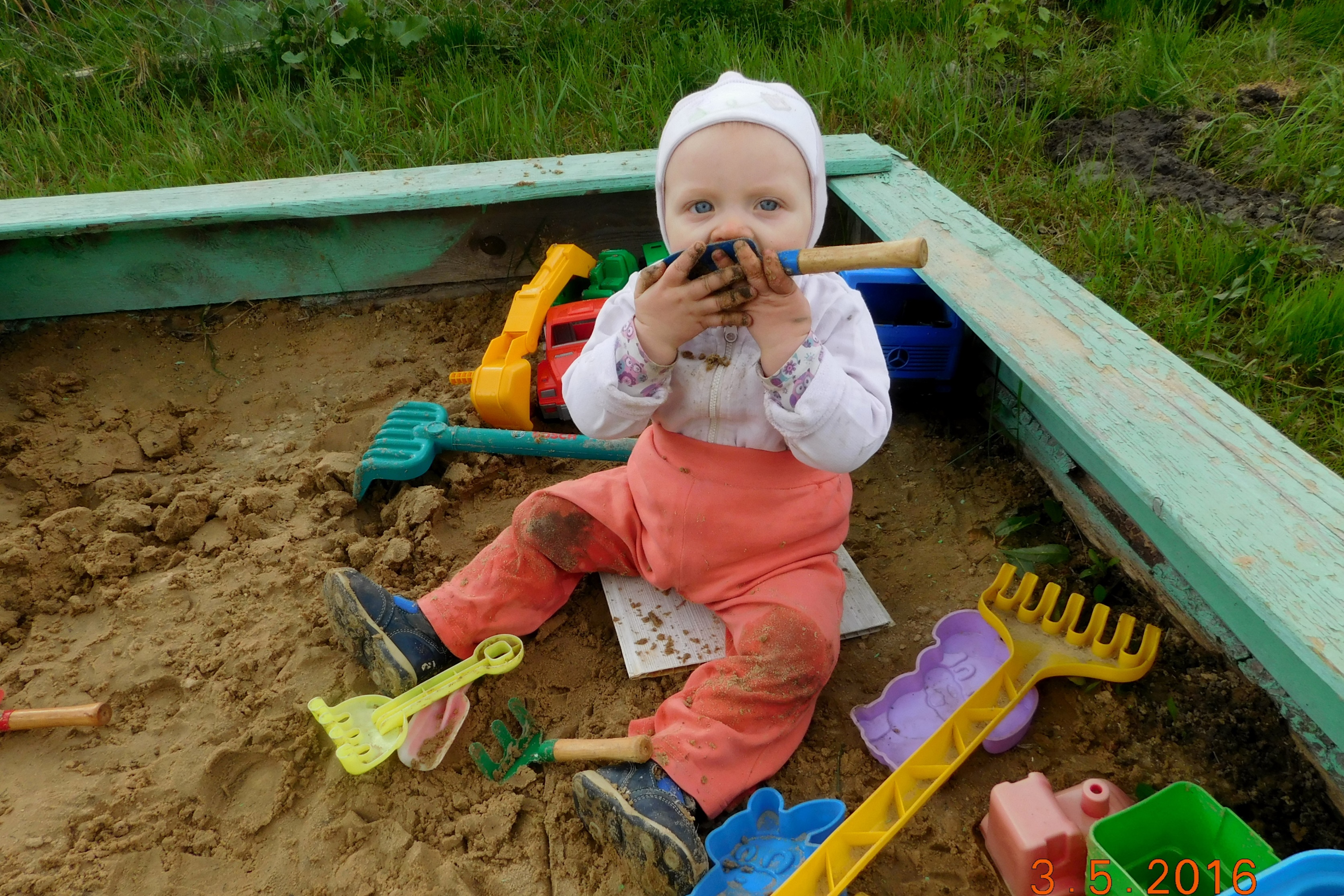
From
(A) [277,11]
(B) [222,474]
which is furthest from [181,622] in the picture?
(A) [277,11]

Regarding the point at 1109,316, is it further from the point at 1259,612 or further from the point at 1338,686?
the point at 1338,686

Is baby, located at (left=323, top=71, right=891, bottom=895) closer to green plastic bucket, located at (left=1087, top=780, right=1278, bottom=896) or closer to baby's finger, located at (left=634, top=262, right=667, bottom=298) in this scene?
baby's finger, located at (left=634, top=262, right=667, bottom=298)

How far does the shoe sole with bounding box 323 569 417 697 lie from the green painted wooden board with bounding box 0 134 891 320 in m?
1.11

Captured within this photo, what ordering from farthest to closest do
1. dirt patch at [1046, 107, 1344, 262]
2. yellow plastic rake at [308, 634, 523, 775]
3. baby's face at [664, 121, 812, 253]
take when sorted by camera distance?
dirt patch at [1046, 107, 1344, 262]
yellow plastic rake at [308, 634, 523, 775]
baby's face at [664, 121, 812, 253]

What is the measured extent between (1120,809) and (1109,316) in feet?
2.57

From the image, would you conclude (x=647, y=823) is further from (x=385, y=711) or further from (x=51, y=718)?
(x=51, y=718)

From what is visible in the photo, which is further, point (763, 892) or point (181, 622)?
point (181, 622)

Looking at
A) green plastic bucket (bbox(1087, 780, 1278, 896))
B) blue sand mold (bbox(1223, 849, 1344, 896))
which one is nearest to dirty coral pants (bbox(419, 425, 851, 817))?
green plastic bucket (bbox(1087, 780, 1278, 896))

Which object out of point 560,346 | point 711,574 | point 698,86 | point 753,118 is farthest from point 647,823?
point 698,86

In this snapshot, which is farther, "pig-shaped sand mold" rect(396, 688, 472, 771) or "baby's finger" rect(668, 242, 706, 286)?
"pig-shaped sand mold" rect(396, 688, 472, 771)

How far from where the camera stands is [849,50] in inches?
116

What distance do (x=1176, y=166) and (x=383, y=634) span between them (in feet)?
7.81

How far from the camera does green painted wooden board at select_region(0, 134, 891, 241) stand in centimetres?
221

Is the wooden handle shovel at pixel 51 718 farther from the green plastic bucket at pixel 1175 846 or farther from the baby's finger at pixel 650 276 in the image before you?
the green plastic bucket at pixel 1175 846
